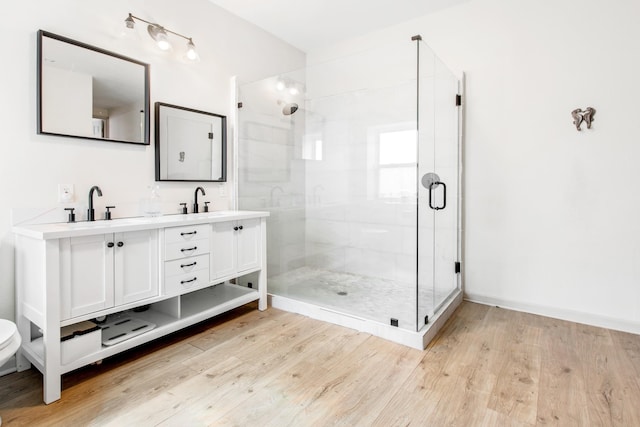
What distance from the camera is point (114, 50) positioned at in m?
2.27

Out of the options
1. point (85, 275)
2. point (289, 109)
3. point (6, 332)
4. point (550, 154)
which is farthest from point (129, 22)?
point (550, 154)

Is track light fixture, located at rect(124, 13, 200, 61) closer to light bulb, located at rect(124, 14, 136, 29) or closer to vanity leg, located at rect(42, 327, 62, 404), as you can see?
light bulb, located at rect(124, 14, 136, 29)

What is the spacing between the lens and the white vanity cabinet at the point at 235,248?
2.40 m

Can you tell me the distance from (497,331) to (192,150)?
2666mm

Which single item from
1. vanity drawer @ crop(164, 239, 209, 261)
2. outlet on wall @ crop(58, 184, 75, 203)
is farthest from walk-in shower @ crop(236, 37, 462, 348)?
outlet on wall @ crop(58, 184, 75, 203)

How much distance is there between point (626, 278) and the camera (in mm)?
2424

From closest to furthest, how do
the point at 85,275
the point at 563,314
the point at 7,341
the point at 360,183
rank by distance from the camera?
the point at 7,341
the point at 85,275
the point at 563,314
the point at 360,183

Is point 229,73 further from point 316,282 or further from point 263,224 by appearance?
point 316,282

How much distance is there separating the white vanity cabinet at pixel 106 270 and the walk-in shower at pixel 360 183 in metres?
1.18

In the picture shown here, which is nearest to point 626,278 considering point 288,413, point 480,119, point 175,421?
point 480,119

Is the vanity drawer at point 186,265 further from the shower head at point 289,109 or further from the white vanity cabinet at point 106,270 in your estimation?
the shower head at point 289,109

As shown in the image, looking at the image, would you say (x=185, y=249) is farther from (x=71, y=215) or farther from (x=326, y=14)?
(x=326, y=14)

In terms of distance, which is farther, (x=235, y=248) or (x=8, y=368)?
(x=235, y=248)

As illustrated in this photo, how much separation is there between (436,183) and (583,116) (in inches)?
45.6
